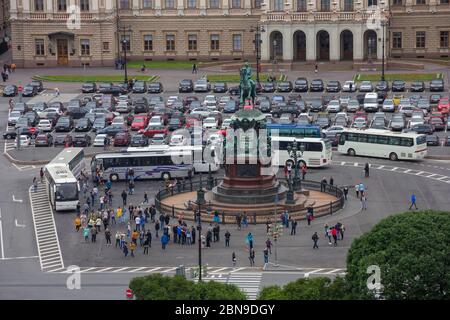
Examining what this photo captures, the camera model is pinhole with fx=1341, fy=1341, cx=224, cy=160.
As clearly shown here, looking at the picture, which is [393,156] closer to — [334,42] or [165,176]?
[165,176]

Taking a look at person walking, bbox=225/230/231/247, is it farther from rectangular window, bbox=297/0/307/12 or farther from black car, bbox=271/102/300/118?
rectangular window, bbox=297/0/307/12

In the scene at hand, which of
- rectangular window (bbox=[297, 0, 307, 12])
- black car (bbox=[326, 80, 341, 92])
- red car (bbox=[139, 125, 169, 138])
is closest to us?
red car (bbox=[139, 125, 169, 138])

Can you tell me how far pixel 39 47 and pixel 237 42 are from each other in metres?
22.6

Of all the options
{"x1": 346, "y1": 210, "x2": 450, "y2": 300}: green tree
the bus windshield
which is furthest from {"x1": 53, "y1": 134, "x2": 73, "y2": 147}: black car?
{"x1": 346, "y1": 210, "x2": 450, "y2": 300}: green tree

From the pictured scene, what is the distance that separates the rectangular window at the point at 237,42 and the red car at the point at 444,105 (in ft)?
131

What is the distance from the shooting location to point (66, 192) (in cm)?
8225

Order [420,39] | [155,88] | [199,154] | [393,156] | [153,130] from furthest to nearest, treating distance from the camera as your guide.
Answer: [420,39] < [155,88] < [153,130] < [393,156] < [199,154]

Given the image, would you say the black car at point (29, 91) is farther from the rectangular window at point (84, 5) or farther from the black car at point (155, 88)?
the rectangular window at point (84, 5)

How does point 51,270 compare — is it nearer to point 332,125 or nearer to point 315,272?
point 315,272

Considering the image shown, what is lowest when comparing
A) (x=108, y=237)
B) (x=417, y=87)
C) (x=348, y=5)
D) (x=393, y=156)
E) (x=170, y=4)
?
(x=108, y=237)

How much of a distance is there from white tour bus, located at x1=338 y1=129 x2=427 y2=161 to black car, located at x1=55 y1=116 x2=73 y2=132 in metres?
24.0

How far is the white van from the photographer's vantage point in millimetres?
118688

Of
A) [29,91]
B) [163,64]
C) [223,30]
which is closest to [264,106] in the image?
[29,91]

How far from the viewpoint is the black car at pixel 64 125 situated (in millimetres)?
111750
